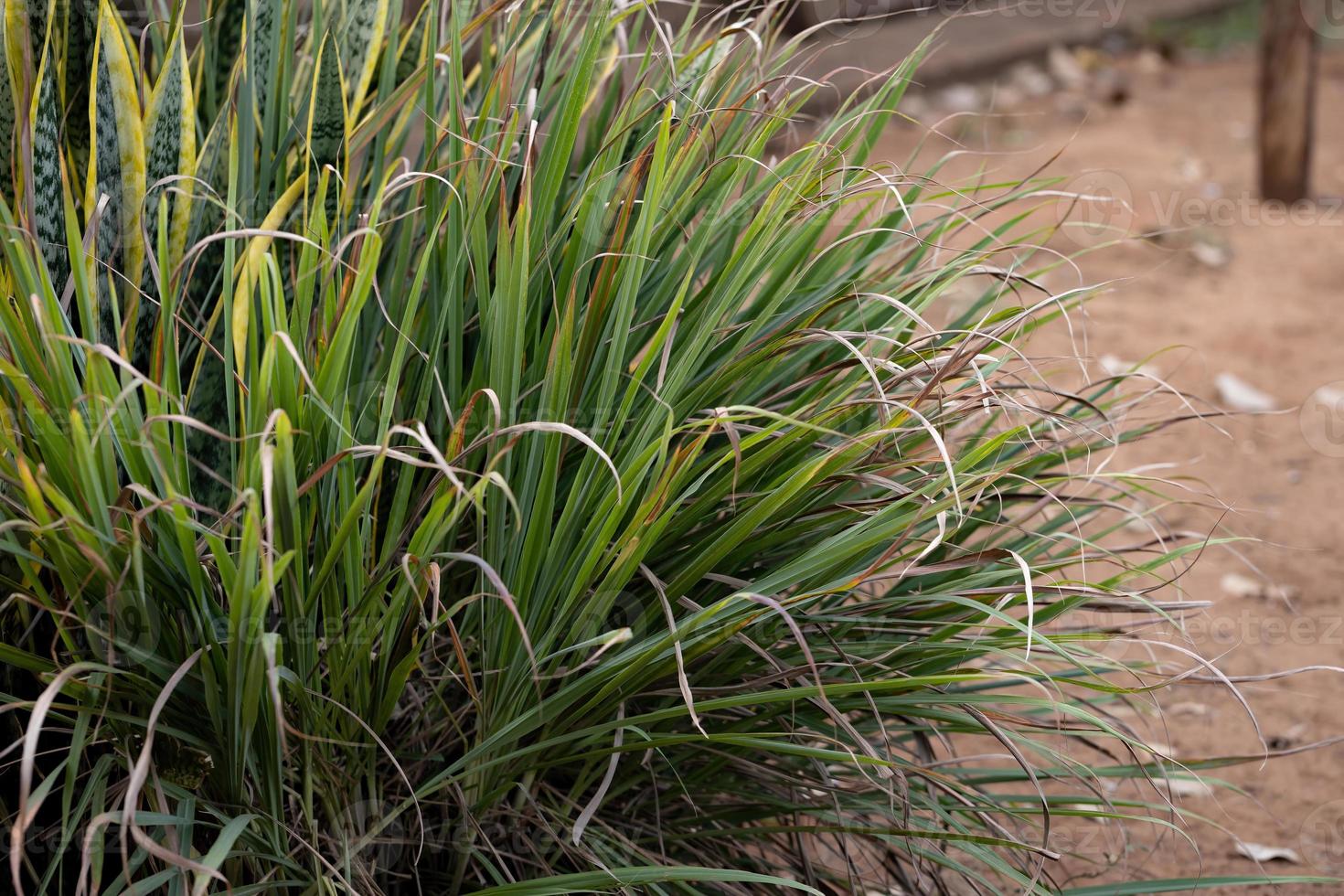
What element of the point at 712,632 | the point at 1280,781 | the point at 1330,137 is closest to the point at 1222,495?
the point at 1280,781

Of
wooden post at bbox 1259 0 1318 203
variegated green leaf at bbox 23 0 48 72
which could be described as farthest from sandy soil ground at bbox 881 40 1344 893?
variegated green leaf at bbox 23 0 48 72

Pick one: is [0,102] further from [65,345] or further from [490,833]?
[490,833]

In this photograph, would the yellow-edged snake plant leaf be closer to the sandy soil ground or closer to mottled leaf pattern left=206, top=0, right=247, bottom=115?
mottled leaf pattern left=206, top=0, right=247, bottom=115

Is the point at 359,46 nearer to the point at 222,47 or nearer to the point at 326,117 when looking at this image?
the point at 326,117

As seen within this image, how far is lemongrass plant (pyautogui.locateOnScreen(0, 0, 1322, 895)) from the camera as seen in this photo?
101 centimetres

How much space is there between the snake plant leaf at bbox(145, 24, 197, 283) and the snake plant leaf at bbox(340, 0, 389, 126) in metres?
0.18

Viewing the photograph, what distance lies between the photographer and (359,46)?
142 centimetres

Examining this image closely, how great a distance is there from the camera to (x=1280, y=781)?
2.06 m

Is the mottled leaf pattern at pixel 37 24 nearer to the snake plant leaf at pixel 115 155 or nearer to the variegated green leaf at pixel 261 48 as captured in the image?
the snake plant leaf at pixel 115 155

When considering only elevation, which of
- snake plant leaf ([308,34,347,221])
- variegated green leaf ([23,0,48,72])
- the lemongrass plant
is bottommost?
the lemongrass plant

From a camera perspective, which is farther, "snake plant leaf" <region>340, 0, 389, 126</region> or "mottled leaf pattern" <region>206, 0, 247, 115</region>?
"mottled leaf pattern" <region>206, 0, 247, 115</region>

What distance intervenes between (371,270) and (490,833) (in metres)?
0.58

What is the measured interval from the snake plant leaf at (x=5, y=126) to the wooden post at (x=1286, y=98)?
14.6 ft

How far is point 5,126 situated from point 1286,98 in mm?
4621
